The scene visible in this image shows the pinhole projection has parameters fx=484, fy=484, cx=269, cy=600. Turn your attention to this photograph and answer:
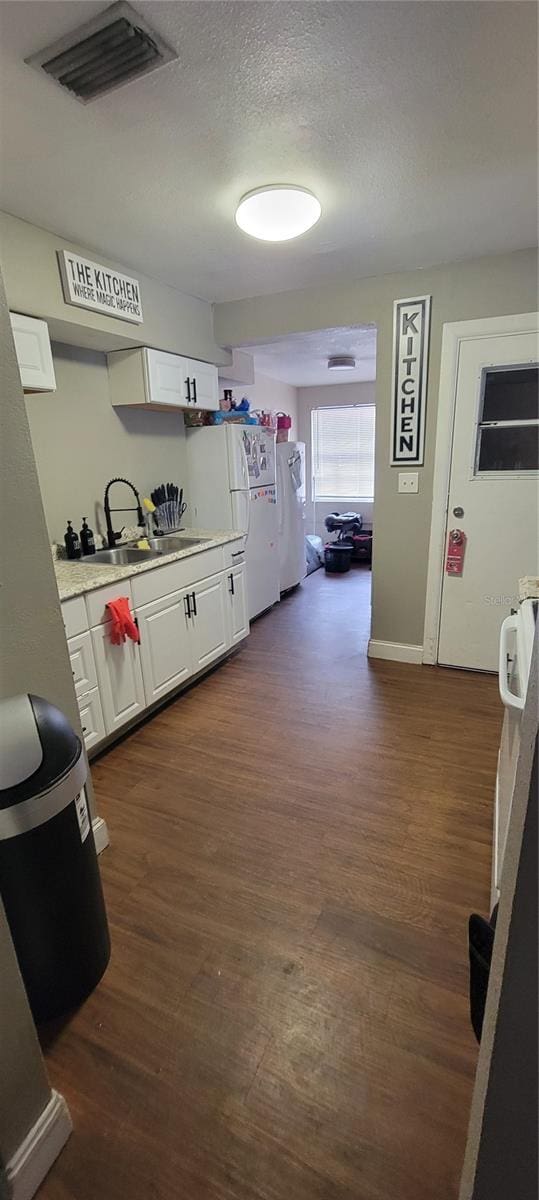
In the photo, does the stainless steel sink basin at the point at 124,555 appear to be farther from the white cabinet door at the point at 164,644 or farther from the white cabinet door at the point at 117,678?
the white cabinet door at the point at 117,678

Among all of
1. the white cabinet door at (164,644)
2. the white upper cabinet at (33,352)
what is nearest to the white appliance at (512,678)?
the white cabinet door at (164,644)

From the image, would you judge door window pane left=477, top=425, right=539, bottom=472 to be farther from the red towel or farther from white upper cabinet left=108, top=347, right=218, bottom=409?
the red towel

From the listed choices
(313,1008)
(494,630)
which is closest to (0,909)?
(313,1008)

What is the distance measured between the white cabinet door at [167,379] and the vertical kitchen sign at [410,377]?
4.40 feet

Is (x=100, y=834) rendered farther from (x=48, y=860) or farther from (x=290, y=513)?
(x=290, y=513)

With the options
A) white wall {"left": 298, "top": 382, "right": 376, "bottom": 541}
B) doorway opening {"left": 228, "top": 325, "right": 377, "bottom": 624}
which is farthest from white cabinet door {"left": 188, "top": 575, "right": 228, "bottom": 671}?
white wall {"left": 298, "top": 382, "right": 376, "bottom": 541}

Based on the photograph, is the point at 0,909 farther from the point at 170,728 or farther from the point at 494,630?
the point at 494,630

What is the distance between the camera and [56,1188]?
0.97m

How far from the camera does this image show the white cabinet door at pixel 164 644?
251 centimetres

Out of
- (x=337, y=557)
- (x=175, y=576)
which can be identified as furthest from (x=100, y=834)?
(x=337, y=557)

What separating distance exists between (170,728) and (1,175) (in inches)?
95.7

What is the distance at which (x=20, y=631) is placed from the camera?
1.17 meters

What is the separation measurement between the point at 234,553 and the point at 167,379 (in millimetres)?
1169

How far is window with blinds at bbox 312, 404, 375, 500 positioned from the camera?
6691mm
